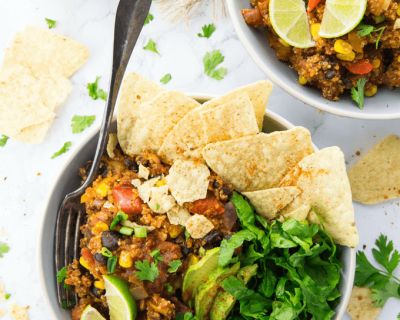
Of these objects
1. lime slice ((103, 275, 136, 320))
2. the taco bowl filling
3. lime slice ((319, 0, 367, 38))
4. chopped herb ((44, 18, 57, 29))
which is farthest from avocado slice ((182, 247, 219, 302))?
chopped herb ((44, 18, 57, 29))

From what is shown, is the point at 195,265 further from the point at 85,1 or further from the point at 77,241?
the point at 85,1

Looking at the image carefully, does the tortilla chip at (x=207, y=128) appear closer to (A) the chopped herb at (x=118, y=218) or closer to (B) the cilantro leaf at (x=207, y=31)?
(A) the chopped herb at (x=118, y=218)

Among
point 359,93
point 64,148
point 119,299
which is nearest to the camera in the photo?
point 119,299

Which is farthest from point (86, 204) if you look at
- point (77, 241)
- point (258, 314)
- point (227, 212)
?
point (258, 314)

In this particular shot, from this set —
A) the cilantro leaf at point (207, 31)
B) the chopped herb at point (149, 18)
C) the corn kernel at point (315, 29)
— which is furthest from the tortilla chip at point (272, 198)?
the chopped herb at point (149, 18)

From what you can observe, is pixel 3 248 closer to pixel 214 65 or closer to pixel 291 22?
pixel 214 65

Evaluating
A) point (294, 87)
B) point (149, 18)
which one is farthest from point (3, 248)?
point (294, 87)
